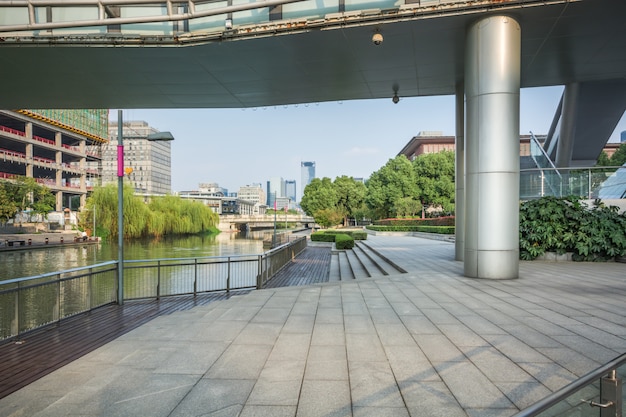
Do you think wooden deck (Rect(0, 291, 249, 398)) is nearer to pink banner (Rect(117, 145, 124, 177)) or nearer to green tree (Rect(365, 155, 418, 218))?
pink banner (Rect(117, 145, 124, 177))

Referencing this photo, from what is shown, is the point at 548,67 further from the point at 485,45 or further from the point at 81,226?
the point at 81,226

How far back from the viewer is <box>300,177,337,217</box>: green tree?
75.5m

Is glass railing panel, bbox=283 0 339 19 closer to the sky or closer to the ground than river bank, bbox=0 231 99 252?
closer to the sky

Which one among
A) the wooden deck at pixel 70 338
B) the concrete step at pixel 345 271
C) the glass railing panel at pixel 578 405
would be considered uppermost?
the glass railing panel at pixel 578 405

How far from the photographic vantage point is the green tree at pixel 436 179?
57.7 metres

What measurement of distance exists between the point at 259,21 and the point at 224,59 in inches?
74.2

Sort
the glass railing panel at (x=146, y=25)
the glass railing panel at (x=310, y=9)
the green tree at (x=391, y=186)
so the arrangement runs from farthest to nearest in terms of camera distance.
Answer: the green tree at (x=391, y=186) < the glass railing panel at (x=146, y=25) < the glass railing panel at (x=310, y=9)

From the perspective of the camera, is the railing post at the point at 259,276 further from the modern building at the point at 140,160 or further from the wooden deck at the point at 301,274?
the modern building at the point at 140,160

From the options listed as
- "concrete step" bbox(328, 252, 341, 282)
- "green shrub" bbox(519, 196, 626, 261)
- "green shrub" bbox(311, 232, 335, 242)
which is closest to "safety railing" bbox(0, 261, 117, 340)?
"concrete step" bbox(328, 252, 341, 282)

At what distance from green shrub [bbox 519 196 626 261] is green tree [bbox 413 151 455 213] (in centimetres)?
4280

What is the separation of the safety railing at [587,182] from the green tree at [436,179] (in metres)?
40.4

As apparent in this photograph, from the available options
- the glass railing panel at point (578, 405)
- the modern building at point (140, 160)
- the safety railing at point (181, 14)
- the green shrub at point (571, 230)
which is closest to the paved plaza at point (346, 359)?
the glass railing panel at point (578, 405)

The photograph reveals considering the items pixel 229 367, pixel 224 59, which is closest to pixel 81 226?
pixel 224 59

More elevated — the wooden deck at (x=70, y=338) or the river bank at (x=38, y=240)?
the wooden deck at (x=70, y=338)
